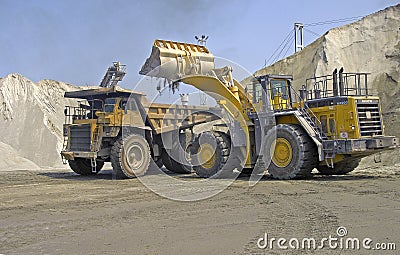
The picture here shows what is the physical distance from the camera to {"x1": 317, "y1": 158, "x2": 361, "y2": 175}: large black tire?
47.8 ft

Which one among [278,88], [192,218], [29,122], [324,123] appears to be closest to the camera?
[192,218]

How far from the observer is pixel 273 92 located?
14531 mm

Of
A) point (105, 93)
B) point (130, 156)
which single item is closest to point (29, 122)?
point (105, 93)

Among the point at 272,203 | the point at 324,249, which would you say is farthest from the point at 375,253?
the point at 272,203

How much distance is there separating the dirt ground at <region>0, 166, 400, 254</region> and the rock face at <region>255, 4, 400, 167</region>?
66.7ft

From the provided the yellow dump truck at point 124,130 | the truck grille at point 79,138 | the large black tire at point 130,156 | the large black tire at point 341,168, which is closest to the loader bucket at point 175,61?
the yellow dump truck at point 124,130

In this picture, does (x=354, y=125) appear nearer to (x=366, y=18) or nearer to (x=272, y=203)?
(x=272, y=203)

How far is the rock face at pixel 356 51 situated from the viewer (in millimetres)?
30328

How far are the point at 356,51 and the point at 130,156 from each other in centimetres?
2390

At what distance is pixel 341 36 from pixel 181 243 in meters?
31.8

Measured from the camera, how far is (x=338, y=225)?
6.76 m
